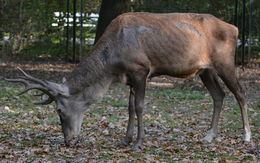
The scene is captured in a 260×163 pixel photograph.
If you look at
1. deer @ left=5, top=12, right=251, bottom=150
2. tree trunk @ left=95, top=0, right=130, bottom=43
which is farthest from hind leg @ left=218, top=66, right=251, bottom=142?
tree trunk @ left=95, top=0, right=130, bottom=43

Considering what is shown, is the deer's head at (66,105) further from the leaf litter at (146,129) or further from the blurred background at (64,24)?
the blurred background at (64,24)

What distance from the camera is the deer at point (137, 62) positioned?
831cm

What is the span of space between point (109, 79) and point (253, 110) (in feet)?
16.5

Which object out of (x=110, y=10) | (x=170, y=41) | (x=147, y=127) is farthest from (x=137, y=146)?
(x=110, y=10)

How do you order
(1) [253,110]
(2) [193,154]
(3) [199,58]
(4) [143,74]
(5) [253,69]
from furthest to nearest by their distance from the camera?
Answer: (5) [253,69]
(1) [253,110]
(3) [199,58]
(4) [143,74]
(2) [193,154]

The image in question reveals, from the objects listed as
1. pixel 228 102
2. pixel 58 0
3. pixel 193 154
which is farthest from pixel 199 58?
pixel 58 0

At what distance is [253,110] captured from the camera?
40.9 ft

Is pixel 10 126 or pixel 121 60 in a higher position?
pixel 121 60

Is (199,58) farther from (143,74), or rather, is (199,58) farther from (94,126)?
(94,126)

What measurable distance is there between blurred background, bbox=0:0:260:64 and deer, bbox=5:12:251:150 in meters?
11.4

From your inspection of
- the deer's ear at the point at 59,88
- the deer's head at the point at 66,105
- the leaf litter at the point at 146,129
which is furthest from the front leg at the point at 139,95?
the deer's ear at the point at 59,88

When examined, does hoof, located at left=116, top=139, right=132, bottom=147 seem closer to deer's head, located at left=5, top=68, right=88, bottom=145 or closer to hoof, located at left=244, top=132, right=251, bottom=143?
deer's head, located at left=5, top=68, right=88, bottom=145

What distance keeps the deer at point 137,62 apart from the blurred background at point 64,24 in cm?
1137

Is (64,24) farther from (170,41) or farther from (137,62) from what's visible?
(137,62)
